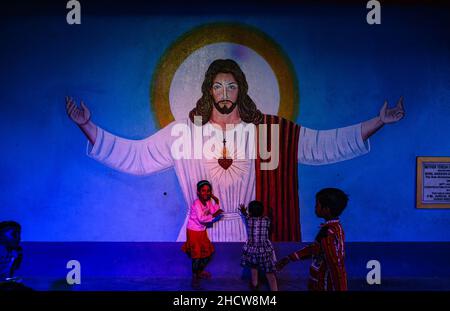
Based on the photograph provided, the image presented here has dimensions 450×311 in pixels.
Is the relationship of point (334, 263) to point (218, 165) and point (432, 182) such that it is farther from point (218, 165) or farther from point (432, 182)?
point (432, 182)

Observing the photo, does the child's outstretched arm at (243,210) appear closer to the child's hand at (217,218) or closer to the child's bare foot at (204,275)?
the child's hand at (217,218)

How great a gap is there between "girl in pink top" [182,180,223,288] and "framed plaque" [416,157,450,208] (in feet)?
10.0

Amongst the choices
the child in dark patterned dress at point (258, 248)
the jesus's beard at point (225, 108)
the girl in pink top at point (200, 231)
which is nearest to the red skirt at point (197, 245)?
the girl in pink top at point (200, 231)

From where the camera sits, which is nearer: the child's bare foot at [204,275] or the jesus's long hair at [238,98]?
the child's bare foot at [204,275]

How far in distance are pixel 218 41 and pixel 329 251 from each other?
13.6 ft

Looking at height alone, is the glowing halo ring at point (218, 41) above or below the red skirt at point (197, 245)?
above

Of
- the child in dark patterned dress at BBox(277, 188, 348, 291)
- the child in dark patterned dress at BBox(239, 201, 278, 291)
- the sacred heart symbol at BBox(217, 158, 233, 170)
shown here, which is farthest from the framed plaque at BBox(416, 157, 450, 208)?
the child in dark patterned dress at BBox(277, 188, 348, 291)

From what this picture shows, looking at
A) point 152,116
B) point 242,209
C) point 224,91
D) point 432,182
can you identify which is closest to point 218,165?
point 242,209

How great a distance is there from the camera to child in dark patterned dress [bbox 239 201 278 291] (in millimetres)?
6227

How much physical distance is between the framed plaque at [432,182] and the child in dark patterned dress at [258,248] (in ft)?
7.97

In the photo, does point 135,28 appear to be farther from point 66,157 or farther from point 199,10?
point 66,157

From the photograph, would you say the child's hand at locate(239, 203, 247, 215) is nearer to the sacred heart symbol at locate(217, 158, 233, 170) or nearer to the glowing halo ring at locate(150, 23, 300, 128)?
the sacred heart symbol at locate(217, 158, 233, 170)

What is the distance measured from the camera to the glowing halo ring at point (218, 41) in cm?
680

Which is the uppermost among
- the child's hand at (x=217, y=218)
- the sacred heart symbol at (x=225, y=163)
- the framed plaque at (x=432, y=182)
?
the sacred heart symbol at (x=225, y=163)
